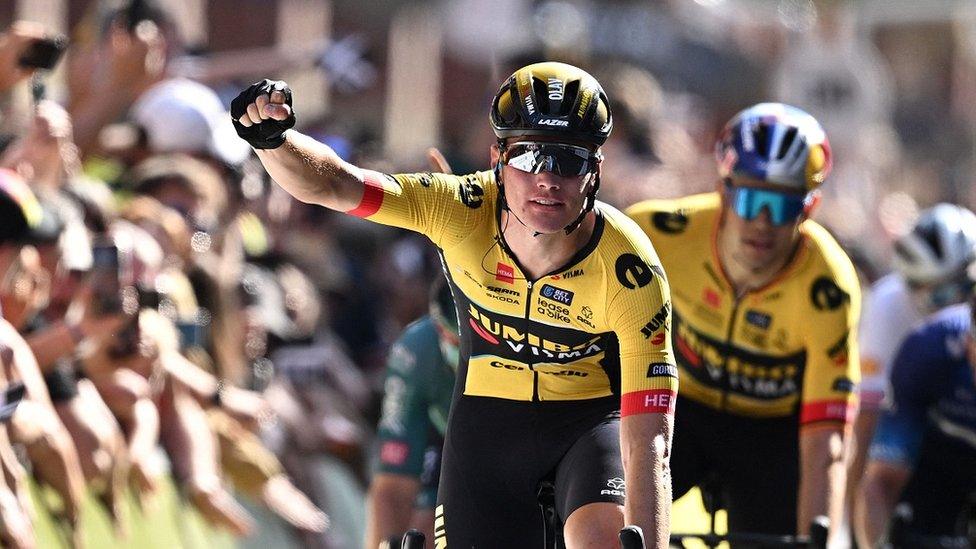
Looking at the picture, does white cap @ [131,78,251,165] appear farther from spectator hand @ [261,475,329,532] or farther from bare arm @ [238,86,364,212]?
bare arm @ [238,86,364,212]

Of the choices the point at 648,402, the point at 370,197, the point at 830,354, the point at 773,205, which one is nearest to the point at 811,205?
the point at 773,205

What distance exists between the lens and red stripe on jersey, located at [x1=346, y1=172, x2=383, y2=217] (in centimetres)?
583

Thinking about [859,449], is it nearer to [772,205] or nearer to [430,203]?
[772,205]

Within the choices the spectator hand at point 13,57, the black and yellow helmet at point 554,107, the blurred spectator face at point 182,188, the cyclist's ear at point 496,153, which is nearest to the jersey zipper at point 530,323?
the cyclist's ear at point 496,153

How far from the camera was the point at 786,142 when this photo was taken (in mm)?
7789

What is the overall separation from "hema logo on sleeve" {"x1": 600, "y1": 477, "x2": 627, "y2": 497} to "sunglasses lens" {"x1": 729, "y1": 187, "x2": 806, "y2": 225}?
214 centimetres

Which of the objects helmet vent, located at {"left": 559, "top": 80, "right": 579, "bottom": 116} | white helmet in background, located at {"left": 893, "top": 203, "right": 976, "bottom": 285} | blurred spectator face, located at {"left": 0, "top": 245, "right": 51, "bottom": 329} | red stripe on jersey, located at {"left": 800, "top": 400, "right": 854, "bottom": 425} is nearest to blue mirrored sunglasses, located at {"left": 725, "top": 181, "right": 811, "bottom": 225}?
red stripe on jersey, located at {"left": 800, "top": 400, "right": 854, "bottom": 425}

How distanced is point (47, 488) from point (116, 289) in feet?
3.25

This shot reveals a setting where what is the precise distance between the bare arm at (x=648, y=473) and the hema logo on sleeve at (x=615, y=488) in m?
0.18

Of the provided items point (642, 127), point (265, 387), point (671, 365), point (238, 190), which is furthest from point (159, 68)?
point (642, 127)

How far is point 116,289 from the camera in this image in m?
8.34

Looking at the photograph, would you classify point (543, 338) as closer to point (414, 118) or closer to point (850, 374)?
point (850, 374)

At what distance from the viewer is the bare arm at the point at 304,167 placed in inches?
209

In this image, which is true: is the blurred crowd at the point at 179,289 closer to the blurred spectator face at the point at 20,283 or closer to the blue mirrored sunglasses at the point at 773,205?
the blurred spectator face at the point at 20,283
